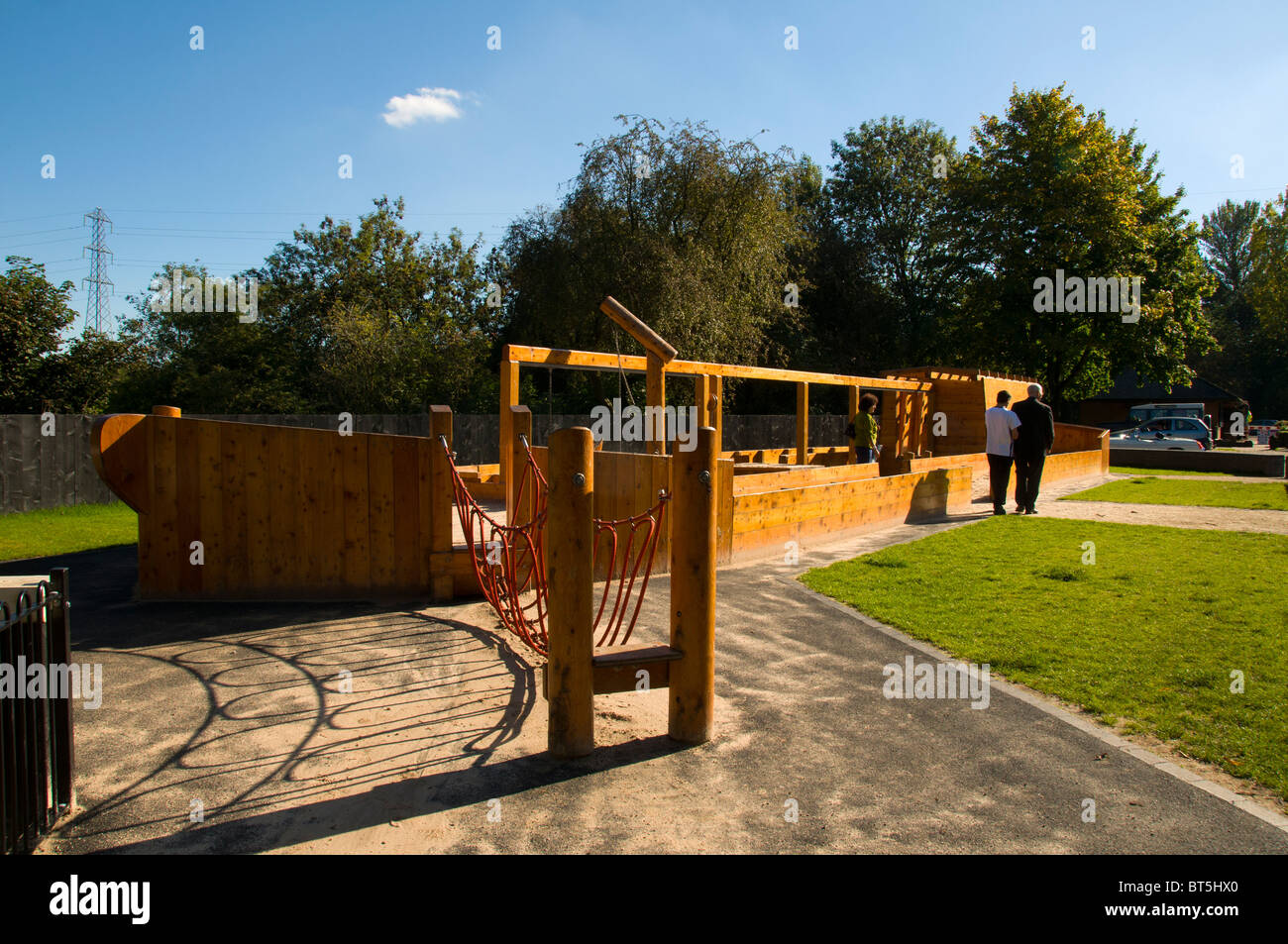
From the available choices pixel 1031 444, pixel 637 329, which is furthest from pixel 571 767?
pixel 1031 444

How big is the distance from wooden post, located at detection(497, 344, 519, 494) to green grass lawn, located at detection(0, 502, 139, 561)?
238 inches

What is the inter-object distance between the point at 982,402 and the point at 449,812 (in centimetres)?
2282

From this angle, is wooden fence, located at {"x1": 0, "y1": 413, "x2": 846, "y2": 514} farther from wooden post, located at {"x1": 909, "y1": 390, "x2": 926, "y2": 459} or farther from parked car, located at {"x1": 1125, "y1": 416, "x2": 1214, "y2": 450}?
parked car, located at {"x1": 1125, "y1": 416, "x2": 1214, "y2": 450}

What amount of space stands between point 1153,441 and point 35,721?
40.7 metres

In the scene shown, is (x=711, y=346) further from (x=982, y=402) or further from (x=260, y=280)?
(x=260, y=280)

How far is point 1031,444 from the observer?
13453 millimetres

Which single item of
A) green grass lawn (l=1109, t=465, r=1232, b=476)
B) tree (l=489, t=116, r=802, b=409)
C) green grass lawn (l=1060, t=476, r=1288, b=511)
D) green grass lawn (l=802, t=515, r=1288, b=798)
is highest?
tree (l=489, t=116, r=802, b=409)

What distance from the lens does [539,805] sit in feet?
11.8

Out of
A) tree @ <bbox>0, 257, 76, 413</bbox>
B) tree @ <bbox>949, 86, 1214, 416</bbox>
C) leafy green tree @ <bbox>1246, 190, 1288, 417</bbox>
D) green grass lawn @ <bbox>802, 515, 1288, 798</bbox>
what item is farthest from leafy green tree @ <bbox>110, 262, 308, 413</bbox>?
leafy green tree @ <bbox>1246, 190, 1288, 417</bbox>

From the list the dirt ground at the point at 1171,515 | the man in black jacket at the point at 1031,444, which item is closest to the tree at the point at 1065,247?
the dirt ground at the point at 1171,515

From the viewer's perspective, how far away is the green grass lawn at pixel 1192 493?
15.7m

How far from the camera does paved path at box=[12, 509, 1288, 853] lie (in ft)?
10.9

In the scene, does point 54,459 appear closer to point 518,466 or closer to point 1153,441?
point 518,466
